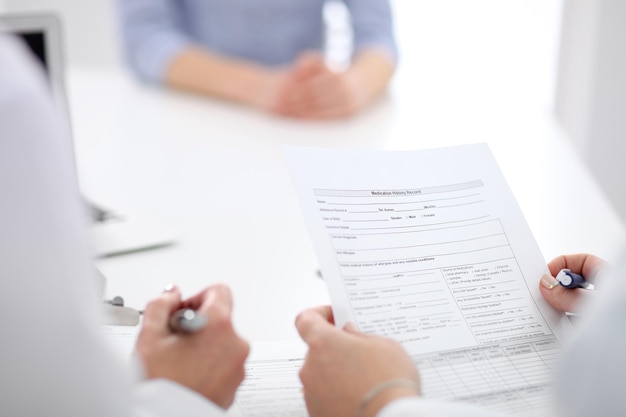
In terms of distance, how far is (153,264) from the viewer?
1039mm

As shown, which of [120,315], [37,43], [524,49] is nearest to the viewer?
[120,315]

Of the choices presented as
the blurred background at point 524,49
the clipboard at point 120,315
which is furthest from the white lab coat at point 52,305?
the blurred background at point 524,49

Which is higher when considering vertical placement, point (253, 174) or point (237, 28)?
point (237, 28)

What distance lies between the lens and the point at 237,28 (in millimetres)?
1864

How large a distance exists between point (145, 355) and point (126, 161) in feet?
2.83

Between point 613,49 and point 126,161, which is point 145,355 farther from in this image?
point 613,49

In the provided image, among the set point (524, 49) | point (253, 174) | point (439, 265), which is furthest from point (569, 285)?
point (524, 49)

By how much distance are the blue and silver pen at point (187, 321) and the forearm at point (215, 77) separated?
1107 mm

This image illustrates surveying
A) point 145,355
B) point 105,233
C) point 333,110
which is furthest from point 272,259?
point 333,110

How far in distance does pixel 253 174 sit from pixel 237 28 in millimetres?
638

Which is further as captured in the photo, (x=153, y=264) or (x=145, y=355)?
(x=153, y=264)

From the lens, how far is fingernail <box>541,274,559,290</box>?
2.34 feet

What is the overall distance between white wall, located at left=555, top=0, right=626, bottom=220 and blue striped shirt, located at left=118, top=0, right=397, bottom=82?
0.88 metres

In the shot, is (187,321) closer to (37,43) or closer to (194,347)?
(194,347)
